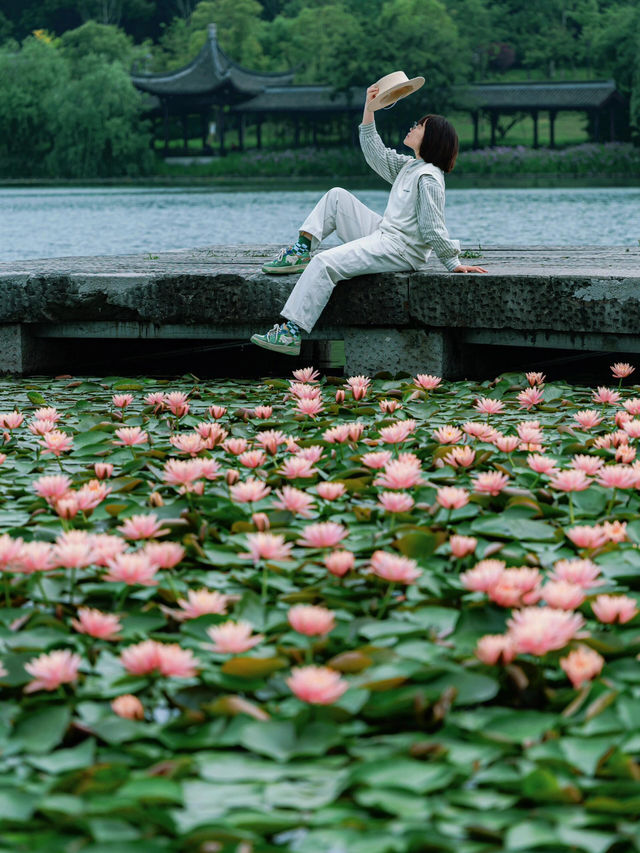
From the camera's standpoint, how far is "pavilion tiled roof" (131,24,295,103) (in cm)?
3672

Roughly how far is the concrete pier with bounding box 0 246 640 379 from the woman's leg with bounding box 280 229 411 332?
0.10 metres

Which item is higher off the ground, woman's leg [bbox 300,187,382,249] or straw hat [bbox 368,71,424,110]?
straw hat [bbox 368,71,424,110]

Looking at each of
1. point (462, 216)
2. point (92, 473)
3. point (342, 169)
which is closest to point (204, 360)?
point (92, 473)

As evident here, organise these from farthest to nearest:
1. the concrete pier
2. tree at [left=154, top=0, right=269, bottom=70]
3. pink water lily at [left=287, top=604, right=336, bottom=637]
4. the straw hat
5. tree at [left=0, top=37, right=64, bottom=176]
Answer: tree at [left=154, top=0, right=269, bottom=70]
tree at [left=0, top=37, right=64, bottom=176]
the straw hat
the concrete pier
pink water lily at [left=287, top=604, right=336, bottom=637]

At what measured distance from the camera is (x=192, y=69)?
3700 centimetres

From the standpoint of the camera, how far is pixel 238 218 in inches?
767

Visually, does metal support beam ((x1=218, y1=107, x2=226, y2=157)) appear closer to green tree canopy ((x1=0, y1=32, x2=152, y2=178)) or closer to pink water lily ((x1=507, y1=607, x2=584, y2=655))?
green tree canopy ((x1=0, y1=32, x2=152, y2=178))

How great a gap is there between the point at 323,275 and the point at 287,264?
0.92 feet

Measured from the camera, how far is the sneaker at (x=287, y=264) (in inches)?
152

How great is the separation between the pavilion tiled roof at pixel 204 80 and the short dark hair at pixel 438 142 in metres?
34.3

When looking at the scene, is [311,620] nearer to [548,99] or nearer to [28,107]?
[548,99]

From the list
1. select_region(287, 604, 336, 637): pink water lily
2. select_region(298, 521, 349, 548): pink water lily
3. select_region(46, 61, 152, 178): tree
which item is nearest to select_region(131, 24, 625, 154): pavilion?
select_region(46, 61, 152, 178): tree

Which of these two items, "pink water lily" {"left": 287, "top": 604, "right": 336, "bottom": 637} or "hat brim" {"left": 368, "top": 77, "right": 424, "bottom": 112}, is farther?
"hat brim" {"left": 368, "top": 77, "right": 424, "bottom": 112}

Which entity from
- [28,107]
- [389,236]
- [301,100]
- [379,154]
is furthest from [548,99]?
[389,236]
